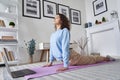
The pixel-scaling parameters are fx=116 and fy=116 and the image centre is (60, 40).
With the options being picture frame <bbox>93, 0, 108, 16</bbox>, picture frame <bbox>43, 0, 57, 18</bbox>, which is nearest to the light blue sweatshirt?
picture frame <bbox>43, 0, 57, 18</bbox>

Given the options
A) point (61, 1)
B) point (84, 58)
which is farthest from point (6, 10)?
point (84, 58)

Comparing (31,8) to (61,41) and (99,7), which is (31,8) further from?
(99,7)

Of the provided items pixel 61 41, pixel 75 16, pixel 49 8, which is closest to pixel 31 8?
pixel 49 8

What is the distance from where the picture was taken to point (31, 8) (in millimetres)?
2947

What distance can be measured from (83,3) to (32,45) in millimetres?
2574

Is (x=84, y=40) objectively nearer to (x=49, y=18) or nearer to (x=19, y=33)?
(x=49, y=18)

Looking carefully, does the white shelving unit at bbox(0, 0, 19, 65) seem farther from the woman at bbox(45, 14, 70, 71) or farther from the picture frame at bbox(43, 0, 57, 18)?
the woman at bbox(45, 14, 70, 71)

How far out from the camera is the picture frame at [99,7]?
3.49 metres

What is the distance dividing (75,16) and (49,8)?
100 centimetres

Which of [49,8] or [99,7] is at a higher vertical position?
[99,7]

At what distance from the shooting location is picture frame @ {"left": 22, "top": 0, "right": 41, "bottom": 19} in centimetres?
285

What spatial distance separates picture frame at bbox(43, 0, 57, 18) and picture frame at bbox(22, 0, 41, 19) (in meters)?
0.18

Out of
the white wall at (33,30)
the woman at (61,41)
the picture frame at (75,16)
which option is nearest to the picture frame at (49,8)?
the white wall at (33,30)

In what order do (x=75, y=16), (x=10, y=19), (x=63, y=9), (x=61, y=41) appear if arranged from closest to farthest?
(x=61, y=41) → (x=10, y=19) → (x=63, y=9) → (x=75, y=16)
